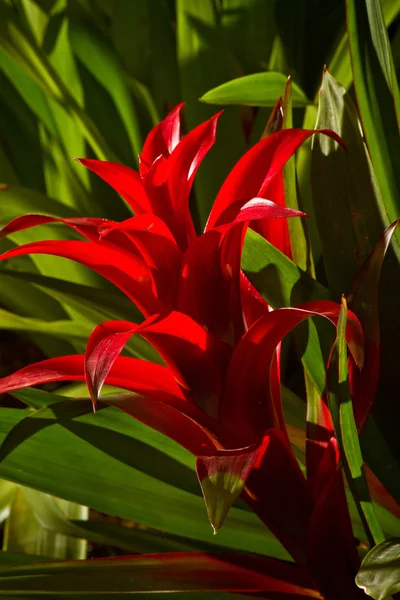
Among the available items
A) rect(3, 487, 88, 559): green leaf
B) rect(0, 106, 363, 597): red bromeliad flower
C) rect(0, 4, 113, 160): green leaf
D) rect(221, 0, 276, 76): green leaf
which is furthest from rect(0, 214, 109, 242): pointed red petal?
rect(221, 0, 276, 76): green leaf

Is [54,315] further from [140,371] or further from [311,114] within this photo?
[140,371]

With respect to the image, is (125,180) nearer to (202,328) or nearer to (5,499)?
(202,328)

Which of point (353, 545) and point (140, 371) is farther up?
point (140, 371)

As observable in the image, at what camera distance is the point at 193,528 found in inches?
23.1

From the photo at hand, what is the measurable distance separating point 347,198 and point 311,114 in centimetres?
35

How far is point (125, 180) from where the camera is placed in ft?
1.40

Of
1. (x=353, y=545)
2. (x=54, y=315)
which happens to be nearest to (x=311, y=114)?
(x=54, y=315)

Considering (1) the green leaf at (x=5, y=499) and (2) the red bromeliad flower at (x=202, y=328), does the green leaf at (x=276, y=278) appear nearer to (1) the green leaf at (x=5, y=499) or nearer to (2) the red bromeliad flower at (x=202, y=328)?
(2) the red bromeliad flower at (x=202, y=328)

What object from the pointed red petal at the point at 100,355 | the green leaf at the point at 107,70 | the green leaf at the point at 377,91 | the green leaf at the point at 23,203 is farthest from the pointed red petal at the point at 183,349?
the green leaf at the point at 107,70

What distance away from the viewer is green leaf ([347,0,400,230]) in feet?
1.77

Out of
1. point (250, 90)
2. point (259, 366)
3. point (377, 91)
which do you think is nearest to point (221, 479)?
point (259, 366)

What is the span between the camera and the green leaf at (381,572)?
14.5 inches

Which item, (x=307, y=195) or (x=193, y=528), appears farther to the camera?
(x=307, y=195)

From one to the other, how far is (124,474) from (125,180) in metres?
0.28
